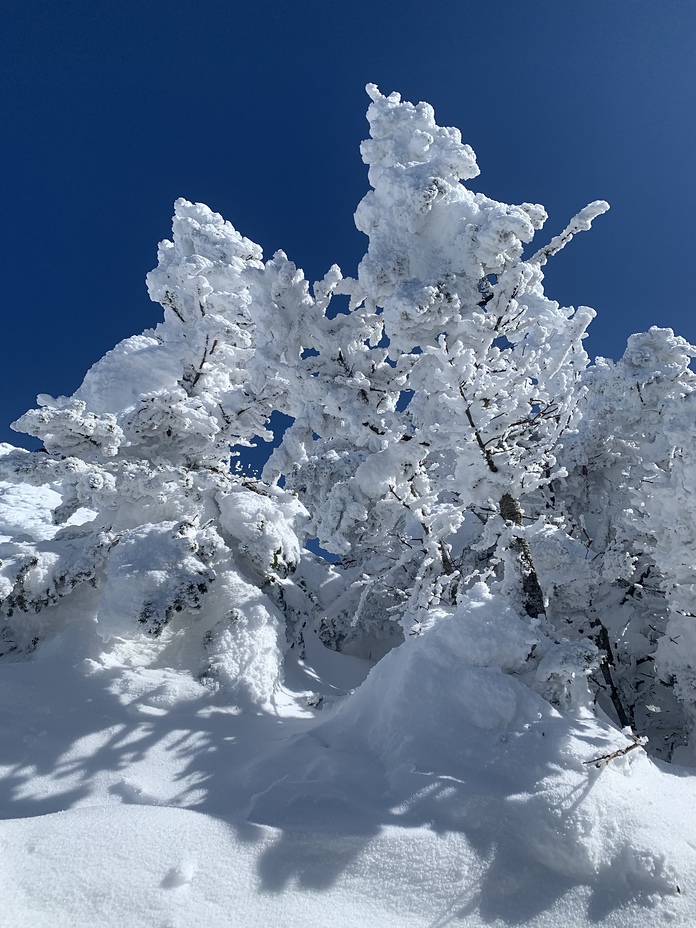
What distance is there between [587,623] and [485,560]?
3370mm

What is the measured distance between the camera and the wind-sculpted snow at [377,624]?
3863 millimetres

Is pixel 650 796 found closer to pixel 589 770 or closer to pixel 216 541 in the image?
pixel 589 770

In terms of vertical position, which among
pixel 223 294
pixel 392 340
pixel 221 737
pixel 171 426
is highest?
pixel 223 294

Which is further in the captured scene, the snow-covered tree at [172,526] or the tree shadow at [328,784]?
the snow-covered tree at [172,526]

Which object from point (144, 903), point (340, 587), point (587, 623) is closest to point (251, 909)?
point (144, 903)

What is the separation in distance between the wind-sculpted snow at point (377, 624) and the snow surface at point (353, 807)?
1.1 inches

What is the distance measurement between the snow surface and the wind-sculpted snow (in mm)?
27

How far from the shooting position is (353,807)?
4484 mm

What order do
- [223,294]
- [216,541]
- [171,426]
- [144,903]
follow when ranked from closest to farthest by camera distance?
[144,903] → [216,541] → [171,426] → [223,294]

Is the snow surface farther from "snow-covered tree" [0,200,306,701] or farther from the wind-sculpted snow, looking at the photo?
"snow-covered tree" [0,200,306,701]

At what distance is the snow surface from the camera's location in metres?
3.55

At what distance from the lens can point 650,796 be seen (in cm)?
487

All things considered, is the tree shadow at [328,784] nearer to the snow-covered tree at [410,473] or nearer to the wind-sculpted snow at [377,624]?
the wind-sculpted snow at [377,624]

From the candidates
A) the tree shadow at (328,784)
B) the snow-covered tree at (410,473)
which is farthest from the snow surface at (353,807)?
the snow-covered tree at (410,473)
